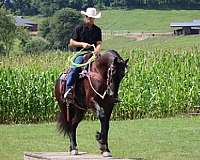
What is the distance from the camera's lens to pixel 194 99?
23047 millimetres

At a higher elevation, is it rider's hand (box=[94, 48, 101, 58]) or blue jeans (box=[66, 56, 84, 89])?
rider's hand (box=[94, 48, 101, 58])

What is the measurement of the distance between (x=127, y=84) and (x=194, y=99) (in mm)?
2399

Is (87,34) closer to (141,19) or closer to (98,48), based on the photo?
(98,48)

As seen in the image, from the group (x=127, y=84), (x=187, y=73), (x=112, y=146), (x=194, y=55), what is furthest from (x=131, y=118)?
(x=112, y=146)

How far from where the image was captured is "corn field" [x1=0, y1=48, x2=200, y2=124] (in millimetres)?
22000

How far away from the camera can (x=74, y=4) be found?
10375cm

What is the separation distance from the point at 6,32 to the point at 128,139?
143 feet

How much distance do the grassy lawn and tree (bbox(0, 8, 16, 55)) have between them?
38296mm

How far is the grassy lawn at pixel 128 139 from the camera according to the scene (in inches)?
545

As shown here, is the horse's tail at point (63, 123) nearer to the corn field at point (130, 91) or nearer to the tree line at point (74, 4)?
the corn field at point (130, 91)

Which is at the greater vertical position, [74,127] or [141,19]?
[74,127]

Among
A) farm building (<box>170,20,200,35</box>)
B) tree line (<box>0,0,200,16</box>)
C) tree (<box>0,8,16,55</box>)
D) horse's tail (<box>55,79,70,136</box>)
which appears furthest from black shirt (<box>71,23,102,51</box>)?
tree line (<box>0,0,200,16</box>)

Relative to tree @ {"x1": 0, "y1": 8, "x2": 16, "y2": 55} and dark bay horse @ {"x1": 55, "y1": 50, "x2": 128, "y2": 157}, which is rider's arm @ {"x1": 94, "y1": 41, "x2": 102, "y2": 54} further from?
tree @ {"x1": 0, "y1": 8, "x2": 16, "y2": 55}

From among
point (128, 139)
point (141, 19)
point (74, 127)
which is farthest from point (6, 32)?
point (141, 19)
